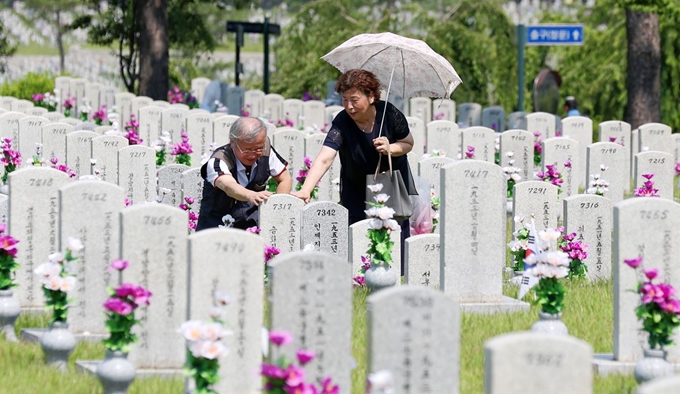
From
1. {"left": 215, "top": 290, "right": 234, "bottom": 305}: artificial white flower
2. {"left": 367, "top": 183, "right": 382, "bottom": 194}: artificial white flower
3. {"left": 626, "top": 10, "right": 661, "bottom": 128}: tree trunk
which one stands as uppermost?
{"left": 626, "top": 10, "right": 661, "bottom": 128}: tree trunk

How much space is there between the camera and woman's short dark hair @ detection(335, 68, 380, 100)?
9969 millimetres

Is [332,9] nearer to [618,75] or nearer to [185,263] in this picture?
[618,75]

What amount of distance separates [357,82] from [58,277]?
3132mm

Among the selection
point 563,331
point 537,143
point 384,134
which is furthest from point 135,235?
point 537,143

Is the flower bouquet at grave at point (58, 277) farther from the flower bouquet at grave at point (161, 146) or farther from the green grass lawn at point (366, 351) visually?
the flower bouquet at grave at point (161, 146)

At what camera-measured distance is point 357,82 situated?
10.0m

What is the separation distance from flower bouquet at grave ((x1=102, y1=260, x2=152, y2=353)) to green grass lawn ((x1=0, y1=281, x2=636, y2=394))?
301 mm

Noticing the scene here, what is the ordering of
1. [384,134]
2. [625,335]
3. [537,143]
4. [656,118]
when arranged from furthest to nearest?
1. [656,118]
2. [537,143]
3. [384,134]
4. [625,335]

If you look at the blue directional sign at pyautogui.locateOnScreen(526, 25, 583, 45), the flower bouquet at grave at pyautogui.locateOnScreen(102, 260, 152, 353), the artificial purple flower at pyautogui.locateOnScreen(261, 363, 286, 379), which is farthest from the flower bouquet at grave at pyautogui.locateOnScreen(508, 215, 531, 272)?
the blue directional sign at pyautogui.locateOnScreen(526, 25, 583, 45)

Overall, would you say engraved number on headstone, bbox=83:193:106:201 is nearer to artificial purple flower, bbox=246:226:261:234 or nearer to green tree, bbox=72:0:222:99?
artificial purple flower, bbox=246:226:261:234

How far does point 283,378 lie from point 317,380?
0.79 meters

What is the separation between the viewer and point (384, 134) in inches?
408

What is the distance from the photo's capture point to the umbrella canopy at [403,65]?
11.5 metres

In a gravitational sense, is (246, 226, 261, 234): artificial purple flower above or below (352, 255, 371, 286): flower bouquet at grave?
above
